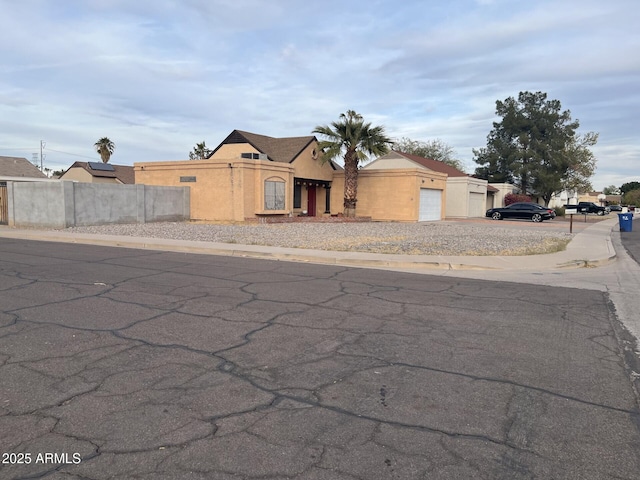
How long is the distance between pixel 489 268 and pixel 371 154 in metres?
22.1

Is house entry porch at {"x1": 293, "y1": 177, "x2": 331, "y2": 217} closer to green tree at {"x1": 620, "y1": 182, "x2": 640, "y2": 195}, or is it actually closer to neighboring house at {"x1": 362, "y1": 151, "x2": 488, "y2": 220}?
neighboring house at {"x1": 362, "y1": 151, "x2": 488, "y2": 220}

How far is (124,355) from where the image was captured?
223 inches

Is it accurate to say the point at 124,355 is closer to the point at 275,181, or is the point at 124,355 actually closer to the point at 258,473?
the point at 258,473

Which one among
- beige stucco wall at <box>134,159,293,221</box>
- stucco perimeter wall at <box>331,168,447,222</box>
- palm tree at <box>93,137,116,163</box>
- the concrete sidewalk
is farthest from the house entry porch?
palm tree at <box>93,137,116,163</box>

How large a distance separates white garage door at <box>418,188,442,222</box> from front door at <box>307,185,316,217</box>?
8.37m

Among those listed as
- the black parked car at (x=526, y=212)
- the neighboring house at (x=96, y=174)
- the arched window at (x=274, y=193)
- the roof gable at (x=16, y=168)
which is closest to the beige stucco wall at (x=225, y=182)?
the arched window at (x=274, y=193)

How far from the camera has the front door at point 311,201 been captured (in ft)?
129

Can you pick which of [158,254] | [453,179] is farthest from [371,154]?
[158,254]

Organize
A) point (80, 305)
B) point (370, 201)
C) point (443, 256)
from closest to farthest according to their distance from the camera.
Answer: point (80, 305) → point (443, 256) → point (370, 201)

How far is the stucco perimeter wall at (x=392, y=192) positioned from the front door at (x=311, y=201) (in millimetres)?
2263

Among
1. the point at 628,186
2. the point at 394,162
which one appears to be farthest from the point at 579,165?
the point at 628,186

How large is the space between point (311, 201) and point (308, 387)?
35126 mm

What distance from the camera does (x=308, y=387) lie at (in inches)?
193

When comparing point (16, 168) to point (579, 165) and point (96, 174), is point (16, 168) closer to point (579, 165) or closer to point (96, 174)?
point (96, 174)
